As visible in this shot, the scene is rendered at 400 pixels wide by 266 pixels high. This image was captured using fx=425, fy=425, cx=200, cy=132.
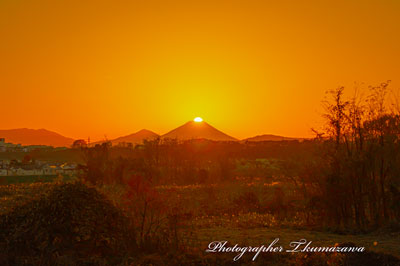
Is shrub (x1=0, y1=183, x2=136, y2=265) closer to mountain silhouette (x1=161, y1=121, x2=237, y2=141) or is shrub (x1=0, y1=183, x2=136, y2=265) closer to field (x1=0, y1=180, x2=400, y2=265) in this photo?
field (x1=0, y1=180, x2=400, y2=265)

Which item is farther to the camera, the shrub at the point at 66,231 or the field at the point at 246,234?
the field at the point at 246,234

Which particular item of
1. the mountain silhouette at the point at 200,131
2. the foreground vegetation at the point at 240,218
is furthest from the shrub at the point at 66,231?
the mountain silhouette at the point at 200,131

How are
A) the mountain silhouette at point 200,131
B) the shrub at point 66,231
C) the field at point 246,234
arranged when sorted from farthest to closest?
the mountain silhouette at point 200,131 < the field at point 246,234 < the shrub at point 66,231

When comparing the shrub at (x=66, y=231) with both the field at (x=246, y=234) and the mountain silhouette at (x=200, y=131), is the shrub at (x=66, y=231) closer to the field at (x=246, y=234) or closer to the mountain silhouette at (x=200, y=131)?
the field at (x=246, y=234)

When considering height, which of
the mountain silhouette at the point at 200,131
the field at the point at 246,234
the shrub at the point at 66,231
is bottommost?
the field at the point at 246,234

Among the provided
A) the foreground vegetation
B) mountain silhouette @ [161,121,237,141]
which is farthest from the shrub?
mountain silhouette @ [161,121,237,141]

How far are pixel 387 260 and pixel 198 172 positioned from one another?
34224 millimetres

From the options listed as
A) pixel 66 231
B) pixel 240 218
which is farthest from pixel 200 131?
pixel 66 231

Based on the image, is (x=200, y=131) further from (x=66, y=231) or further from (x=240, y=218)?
(x=66, y=231)

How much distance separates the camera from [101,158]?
3697 cm

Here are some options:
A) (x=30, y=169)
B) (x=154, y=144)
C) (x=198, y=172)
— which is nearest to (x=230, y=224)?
(x=198, y=172)

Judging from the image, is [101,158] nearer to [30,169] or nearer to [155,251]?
[155,251]

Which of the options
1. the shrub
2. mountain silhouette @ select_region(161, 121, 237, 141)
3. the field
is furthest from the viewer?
mountain silhouette @ select_region(161, 121, 237, 141)

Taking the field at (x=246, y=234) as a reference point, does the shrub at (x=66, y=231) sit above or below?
above
